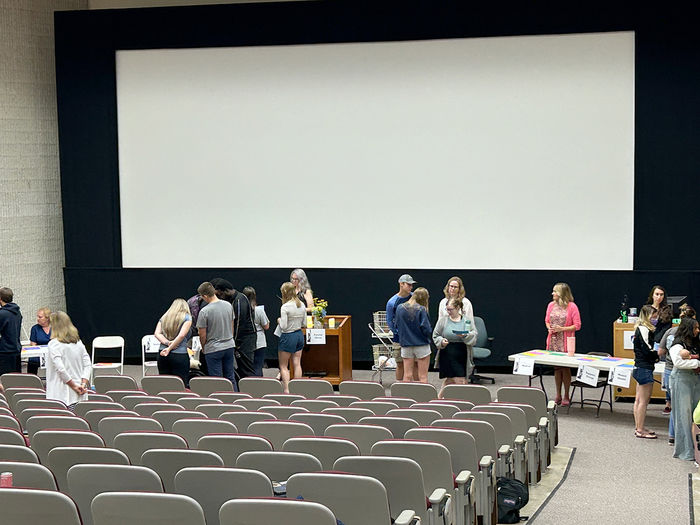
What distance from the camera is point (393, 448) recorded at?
6.20 m

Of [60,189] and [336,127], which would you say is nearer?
[336,127]

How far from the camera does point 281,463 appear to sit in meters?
5.71

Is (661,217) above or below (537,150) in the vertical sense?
below

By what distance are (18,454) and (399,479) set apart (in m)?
2.37

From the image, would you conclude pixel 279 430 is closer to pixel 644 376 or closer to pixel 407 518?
pixel 407 518

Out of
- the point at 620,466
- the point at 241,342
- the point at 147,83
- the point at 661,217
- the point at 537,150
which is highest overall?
the point at 147,83

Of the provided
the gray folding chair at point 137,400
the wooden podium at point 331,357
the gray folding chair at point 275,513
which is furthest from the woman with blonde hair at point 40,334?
the gray folding chair at point 275,513

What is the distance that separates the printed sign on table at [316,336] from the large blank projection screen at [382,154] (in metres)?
2.84

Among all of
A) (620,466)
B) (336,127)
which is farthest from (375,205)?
(620,466)

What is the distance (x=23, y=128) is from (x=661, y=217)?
10.6 m

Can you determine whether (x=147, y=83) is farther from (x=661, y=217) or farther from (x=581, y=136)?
(x=661, y=217)

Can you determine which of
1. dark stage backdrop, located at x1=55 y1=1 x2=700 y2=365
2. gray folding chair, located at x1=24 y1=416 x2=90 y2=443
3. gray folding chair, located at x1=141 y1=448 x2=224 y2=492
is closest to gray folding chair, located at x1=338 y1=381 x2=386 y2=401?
gray folding chair, located at x1=24 y1=416 x2=90 y2=443

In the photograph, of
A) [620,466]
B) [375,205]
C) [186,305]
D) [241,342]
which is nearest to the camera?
[620,466]

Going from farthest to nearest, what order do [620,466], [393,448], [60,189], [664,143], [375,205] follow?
[60,189] → [375,205] → [664,143] → [620,466] → [393,448]
